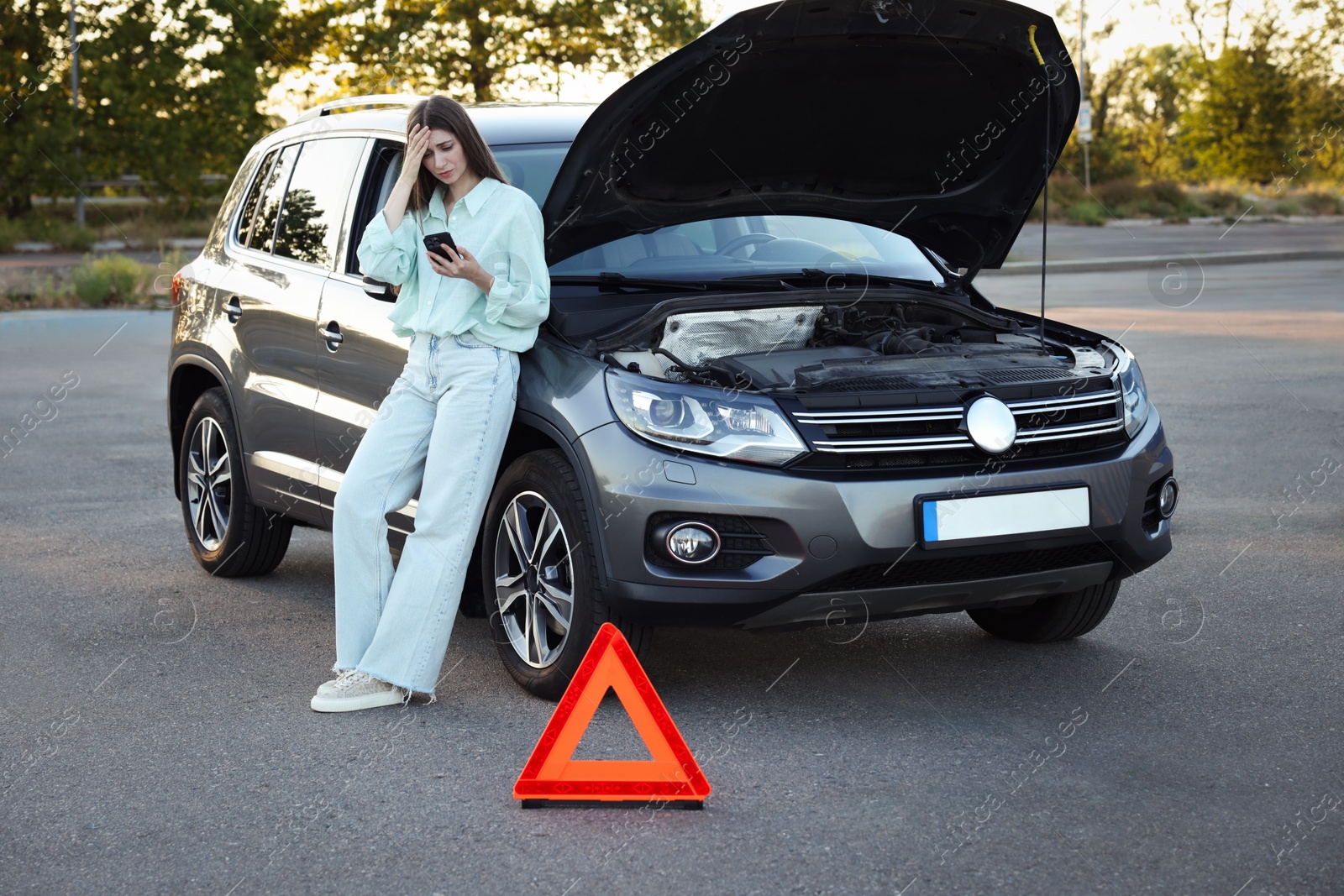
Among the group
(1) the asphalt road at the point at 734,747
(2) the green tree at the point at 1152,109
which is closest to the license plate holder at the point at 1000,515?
(1) the asphalt road at the point at 734,747

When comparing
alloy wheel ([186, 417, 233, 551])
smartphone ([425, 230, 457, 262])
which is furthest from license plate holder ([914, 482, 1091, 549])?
alloy wheel ([186, 417, 233, 551])

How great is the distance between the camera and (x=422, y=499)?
4816 millimetres

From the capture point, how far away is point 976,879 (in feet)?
11.3

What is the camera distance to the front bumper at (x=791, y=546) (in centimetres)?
429

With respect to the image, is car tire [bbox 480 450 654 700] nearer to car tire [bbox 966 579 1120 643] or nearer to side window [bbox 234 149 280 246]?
car tire [bbox 966 579 1120 643]

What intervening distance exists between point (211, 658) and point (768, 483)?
2.33 meters

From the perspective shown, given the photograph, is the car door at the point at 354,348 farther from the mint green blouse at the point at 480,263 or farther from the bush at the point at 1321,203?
the bush at the point at 1321,203

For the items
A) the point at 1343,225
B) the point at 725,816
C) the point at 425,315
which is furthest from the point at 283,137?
the point at 1343,225

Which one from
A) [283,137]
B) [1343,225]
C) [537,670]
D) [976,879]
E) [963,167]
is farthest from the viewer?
[1343,225]

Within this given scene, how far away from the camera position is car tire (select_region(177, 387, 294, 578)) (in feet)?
21.3

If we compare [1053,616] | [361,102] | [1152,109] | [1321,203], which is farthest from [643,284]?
[1152,109]

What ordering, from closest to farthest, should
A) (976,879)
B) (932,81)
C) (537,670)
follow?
(976,879) → (537,670) → (932,81)

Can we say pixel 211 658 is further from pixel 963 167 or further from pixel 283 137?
pixel 963 167

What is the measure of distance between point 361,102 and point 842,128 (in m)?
2.04
